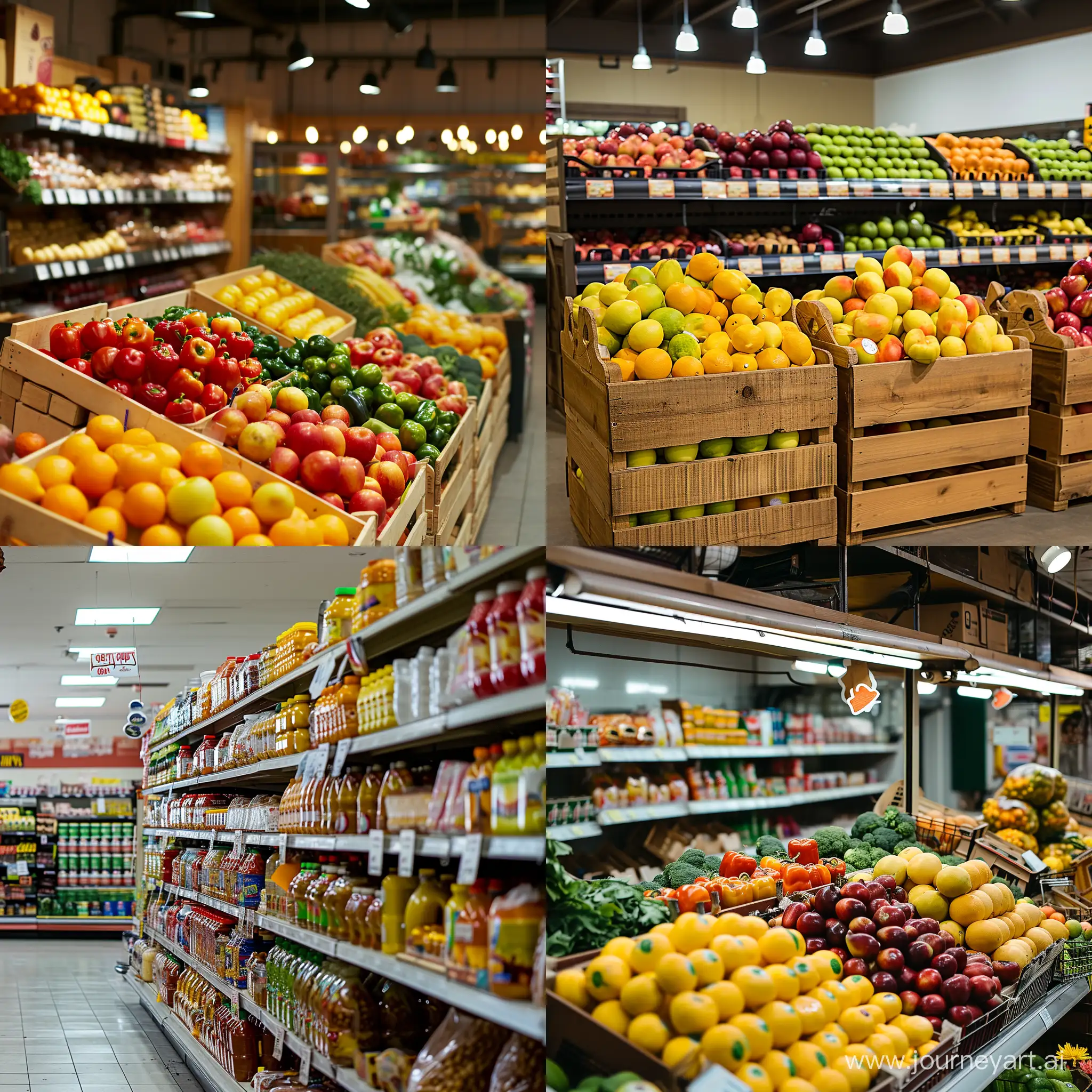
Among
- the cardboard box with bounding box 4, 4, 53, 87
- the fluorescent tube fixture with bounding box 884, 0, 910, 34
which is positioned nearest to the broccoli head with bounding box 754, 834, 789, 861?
the cardboard box with bounding box 4, 4, 53, 87

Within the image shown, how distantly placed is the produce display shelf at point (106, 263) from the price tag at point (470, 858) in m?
4.66

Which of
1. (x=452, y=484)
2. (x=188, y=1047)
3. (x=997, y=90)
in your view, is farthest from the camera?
(x=997, y=90)

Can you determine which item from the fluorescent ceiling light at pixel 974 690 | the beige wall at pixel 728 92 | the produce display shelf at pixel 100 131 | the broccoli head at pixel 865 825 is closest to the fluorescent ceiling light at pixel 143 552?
the broccoli head at pixel 865 825

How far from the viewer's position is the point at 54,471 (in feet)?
7.18

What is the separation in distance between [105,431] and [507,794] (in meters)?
1.30

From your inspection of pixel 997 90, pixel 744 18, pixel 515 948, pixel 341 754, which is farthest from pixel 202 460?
pixel 997 90

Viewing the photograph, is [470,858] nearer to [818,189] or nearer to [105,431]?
[105,431]

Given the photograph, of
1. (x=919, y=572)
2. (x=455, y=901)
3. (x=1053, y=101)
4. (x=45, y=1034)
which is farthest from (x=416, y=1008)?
(x=1053, y=101)

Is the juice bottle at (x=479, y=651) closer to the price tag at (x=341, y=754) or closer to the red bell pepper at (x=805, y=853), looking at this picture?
the price tag at (x=341, y=754)

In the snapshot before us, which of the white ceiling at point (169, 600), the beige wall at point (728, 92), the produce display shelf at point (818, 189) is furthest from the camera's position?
the beige wall at point (728, 92)

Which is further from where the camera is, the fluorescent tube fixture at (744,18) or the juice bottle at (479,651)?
the fluorescent tube fixture at (744,18)

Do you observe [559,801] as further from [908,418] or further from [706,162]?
[706,162]

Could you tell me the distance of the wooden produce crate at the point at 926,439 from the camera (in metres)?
3.27

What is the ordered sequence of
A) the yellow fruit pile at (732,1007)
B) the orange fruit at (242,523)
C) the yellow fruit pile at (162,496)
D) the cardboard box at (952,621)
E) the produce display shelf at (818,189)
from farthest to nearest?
the produce display shelf at (818,189), the cardboard box at (952,621), the orange fruit at (242,523), the yellow fruit pile at (162,496), the yellow fruit pile at (732,1007)
